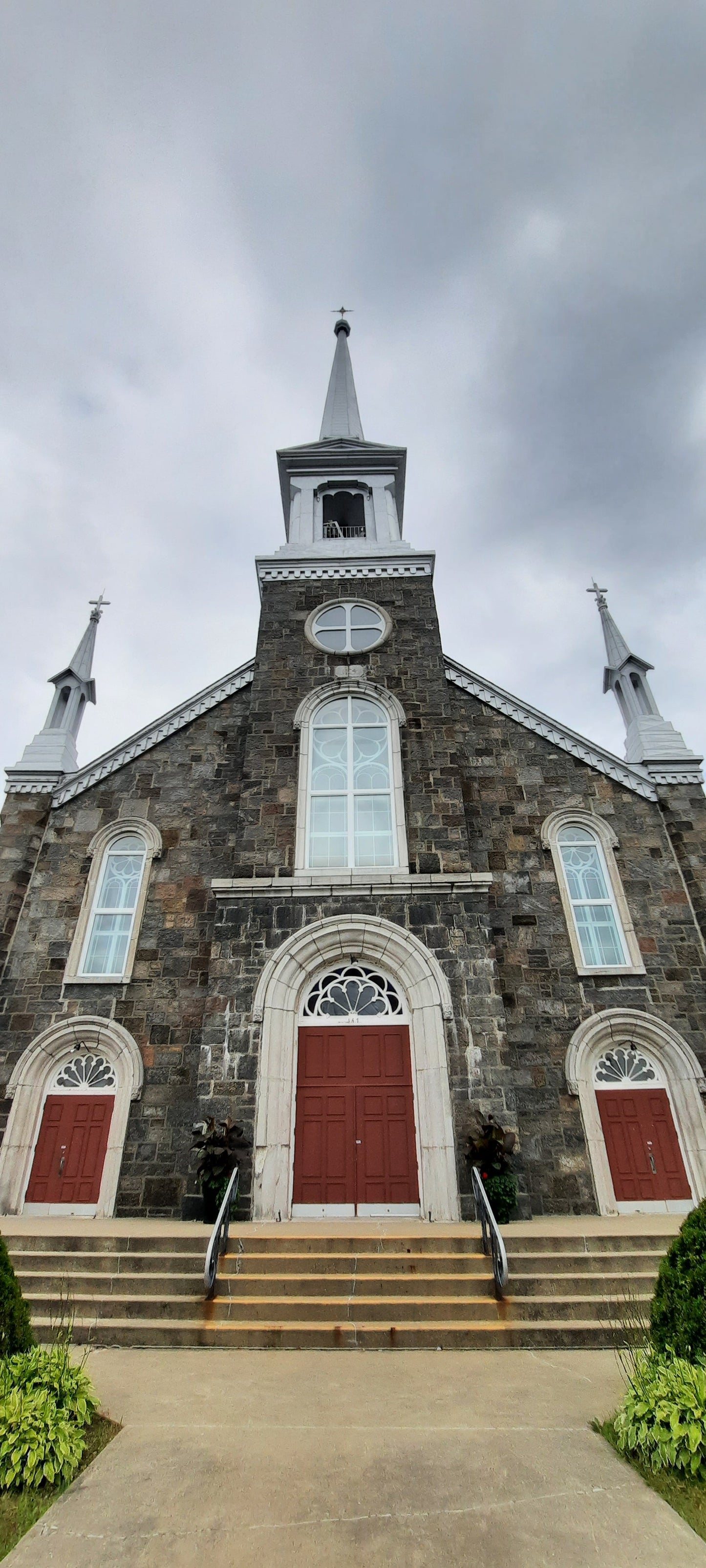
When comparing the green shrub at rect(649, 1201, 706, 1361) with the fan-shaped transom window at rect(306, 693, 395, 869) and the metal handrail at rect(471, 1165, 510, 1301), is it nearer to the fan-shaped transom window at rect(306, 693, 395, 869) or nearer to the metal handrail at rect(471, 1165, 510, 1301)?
the metal handrail at rect(471, 1165, 510, 1301)

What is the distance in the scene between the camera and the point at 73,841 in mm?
13562

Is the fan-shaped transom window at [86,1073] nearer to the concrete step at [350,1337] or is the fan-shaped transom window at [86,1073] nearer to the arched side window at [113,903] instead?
the arched side window at [113,903]

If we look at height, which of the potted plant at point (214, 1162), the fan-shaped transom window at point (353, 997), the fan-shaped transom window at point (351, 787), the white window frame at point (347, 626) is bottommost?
the potted plant at point (214, 1162)

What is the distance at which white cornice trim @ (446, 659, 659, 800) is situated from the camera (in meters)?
14.0

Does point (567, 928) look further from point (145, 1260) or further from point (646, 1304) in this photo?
point (145, 1260)

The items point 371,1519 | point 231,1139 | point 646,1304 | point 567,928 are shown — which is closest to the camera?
point 371,1519

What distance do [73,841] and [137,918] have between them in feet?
6.88

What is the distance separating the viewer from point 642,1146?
11.0 metres

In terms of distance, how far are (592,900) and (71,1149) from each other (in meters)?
9.42

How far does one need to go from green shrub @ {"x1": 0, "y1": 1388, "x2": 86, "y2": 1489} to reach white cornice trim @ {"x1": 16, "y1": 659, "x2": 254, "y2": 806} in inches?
432

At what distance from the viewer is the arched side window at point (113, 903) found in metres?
12.3

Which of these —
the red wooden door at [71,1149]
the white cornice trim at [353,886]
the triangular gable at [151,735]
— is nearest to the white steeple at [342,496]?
the triangular gable at [151,735]

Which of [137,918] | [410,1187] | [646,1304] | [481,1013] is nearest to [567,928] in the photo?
[481,1013]

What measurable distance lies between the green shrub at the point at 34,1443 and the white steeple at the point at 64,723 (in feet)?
37.3
